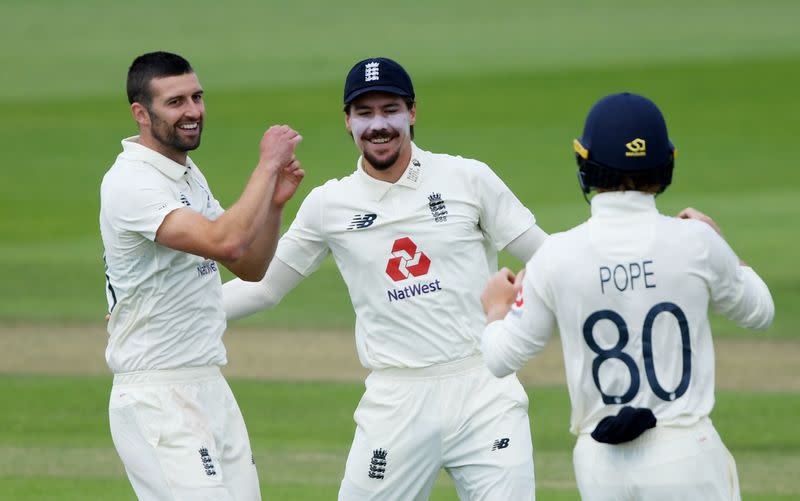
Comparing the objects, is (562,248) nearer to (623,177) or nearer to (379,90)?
(623,177)

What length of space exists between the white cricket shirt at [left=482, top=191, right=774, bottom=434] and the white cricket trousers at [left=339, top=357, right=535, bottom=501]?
1474mm

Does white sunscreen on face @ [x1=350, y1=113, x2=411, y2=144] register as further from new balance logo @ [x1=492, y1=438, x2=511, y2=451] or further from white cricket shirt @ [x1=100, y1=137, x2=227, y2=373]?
new balance logo @ [x1=492, y1=438, x2=511, y2=451]

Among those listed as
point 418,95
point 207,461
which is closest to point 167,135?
point 207,461

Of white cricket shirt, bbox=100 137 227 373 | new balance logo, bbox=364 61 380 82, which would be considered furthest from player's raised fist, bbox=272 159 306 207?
new balance logo, bbox=364 61 380 82

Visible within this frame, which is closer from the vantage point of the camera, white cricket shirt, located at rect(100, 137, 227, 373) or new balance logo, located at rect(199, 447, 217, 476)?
new balance logo, located at rect(199, 447, 217, 476)

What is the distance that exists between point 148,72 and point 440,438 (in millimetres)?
1985

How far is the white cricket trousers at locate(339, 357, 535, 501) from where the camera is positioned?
6.30 meters

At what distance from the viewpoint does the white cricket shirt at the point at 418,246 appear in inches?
251

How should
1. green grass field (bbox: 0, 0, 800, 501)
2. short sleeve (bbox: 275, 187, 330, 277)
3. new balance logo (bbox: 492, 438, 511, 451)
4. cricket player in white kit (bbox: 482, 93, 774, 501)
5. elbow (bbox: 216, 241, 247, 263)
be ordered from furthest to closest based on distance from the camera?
green grass field (bbox: 0, 0, 800, 501) → short sleeve (bbox: 275, 187, 330, 277) → new balance logo (bbox: 492, 438, 511, 451) → elbow (bbox: 216, 241, 247, 263) → cricket player in white kit (bbox: 482, 93, 774, 501)

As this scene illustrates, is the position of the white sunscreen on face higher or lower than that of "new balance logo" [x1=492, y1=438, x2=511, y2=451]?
higher

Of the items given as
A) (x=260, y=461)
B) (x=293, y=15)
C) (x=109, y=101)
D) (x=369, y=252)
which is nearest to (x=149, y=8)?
(x=293, y=15)

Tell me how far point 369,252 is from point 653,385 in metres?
1.98

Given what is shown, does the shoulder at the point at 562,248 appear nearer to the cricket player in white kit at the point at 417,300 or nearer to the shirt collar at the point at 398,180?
the cricket player in white kit at the point at 417,300

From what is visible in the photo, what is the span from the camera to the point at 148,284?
6352 millimetres
